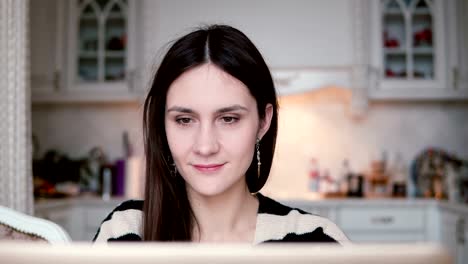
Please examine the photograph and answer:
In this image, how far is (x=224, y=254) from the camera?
0.29 m

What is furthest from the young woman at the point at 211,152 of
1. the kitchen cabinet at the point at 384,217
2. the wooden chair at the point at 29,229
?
the kitchen cabinet at the point at 384,217

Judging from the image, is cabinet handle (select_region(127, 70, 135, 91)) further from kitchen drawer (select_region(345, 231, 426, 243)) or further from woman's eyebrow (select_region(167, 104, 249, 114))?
woman's eyebrow (select_region(167, 104, 249, 114))

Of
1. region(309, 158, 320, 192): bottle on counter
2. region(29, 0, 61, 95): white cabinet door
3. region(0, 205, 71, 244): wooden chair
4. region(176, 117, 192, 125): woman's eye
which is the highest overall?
region(29, 0, 61, 95): white cabinet door

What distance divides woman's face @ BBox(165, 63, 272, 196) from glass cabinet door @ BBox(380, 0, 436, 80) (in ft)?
8.87

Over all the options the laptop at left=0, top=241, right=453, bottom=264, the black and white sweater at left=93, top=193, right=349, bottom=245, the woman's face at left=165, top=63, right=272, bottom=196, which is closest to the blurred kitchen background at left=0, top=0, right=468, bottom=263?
the black and white sweater at left=93, top=193, right=349, bottom=245

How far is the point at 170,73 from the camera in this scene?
1010mm

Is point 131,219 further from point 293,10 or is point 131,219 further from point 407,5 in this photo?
point 407,5

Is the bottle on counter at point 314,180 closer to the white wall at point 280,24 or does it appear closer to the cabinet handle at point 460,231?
the white wall at point 280,24

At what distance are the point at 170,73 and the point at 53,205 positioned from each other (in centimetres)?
219

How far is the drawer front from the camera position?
321cm

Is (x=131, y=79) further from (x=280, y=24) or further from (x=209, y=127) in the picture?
(x=209, y=127)

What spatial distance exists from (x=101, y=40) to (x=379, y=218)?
85.8 inches

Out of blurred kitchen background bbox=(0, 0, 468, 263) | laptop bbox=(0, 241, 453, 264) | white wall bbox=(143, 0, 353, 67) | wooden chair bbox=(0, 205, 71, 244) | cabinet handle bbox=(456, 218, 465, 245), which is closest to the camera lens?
laptop bbox=(0, 241, 453, 264)

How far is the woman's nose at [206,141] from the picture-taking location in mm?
926
